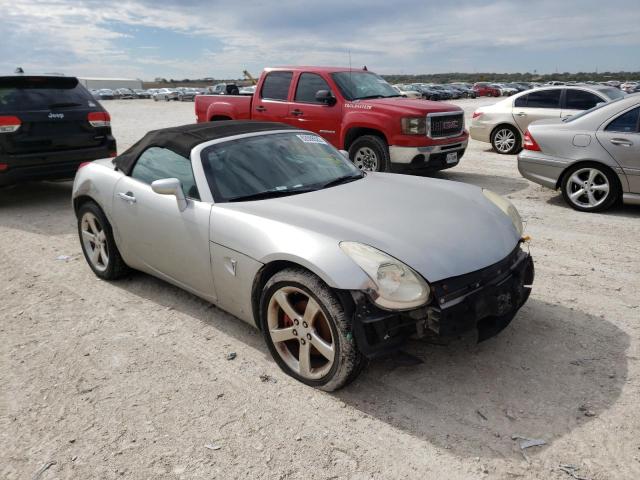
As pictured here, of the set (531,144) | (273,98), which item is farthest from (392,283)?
(273,98)

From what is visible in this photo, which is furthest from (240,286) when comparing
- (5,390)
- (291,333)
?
(5,390)

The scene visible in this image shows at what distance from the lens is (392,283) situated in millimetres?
2762

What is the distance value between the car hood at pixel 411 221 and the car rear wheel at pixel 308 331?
323mm

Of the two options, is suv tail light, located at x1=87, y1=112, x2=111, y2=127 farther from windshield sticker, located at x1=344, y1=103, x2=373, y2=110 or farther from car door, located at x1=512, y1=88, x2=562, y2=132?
car door, located at x1=512, y1=88, x2=562, y2=132

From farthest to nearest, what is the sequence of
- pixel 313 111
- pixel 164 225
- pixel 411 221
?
1. pixel 313 111
2. pixel 164 225
3. pixel 411 221

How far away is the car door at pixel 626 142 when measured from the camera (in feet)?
20.9

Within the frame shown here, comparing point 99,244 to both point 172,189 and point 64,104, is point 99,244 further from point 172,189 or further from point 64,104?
point 64,104

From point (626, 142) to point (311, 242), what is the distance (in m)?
5.24

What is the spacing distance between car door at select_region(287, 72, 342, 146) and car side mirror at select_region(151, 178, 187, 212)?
530 centimetres

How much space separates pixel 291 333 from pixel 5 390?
1.78 metres

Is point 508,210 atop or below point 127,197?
below

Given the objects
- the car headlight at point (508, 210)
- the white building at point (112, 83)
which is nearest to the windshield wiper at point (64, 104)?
the car headlight at point (508, 210)

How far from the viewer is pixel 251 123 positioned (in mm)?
4523

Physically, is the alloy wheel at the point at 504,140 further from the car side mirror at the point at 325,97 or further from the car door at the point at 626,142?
the car door at the point at 626,142
